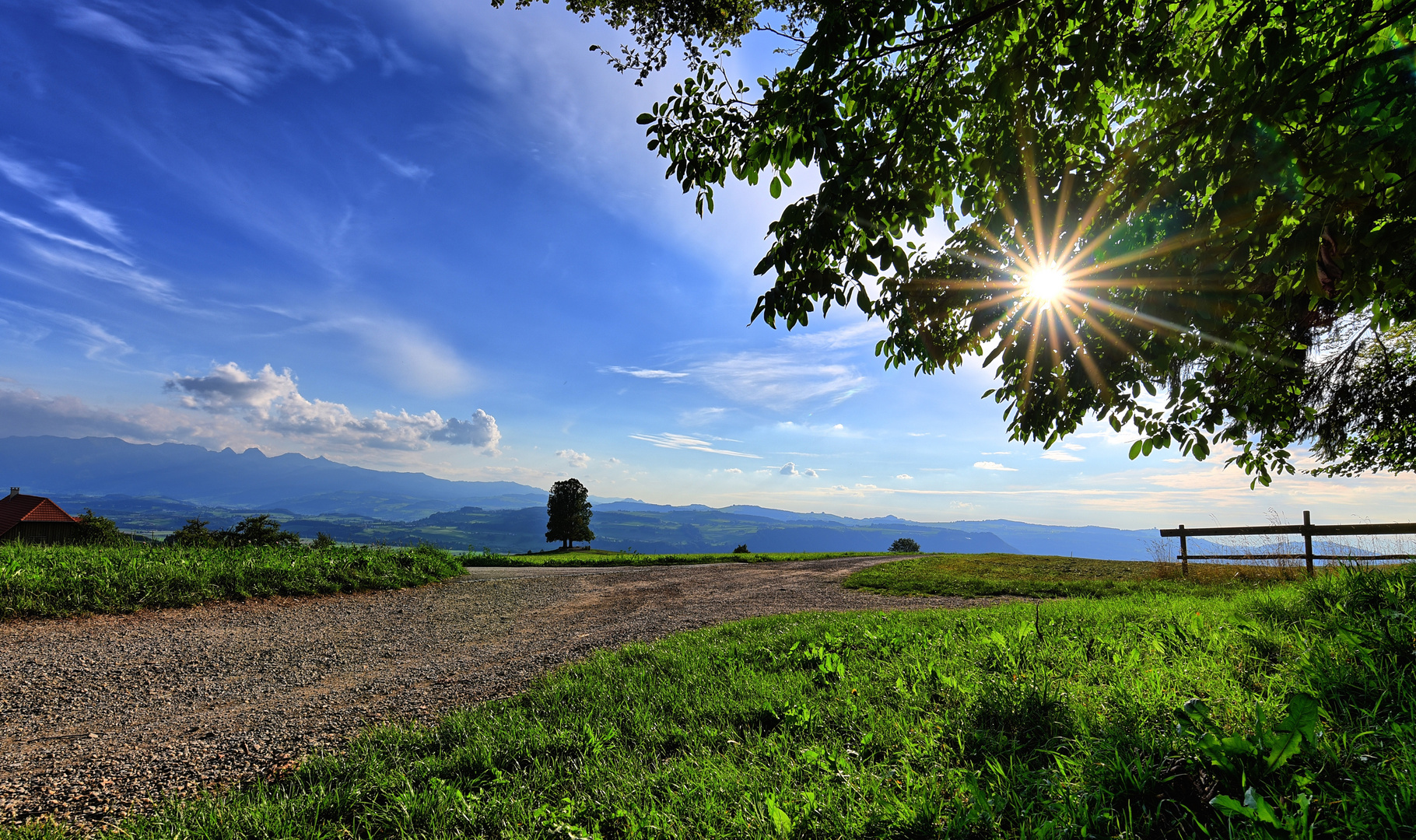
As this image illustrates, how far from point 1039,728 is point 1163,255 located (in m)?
3.76

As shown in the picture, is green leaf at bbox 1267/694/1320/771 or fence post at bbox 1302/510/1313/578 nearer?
green leaf at bbox 1267/694/1320/771

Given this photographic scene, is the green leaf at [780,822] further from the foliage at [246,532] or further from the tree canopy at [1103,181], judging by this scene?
the foliage at [246,532]

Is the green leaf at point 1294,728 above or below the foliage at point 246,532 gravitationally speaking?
above

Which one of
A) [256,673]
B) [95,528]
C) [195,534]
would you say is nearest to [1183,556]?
[256,673]

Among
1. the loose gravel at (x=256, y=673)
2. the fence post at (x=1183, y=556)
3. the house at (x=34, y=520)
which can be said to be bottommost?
the house at (x=34, y=520)

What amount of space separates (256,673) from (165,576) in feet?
17.9

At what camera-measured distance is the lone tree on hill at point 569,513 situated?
5494 cm

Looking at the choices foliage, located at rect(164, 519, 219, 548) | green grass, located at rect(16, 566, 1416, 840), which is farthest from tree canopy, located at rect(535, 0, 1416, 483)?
foliage, located at rect(164, 519, 219, 548)

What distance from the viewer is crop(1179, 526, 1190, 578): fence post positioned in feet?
49.9

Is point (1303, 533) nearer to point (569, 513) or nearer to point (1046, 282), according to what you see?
point (1046, 282)

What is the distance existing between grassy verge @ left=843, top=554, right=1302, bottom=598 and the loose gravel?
214cm

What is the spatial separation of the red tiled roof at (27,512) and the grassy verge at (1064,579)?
5664cm

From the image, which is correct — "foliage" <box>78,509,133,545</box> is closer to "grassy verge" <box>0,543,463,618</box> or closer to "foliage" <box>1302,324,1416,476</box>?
"grassy verge" <box>0,543,463,618</box>

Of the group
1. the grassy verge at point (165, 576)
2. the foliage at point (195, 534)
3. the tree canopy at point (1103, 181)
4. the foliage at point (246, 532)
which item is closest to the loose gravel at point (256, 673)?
the grassy verge at point (165, 576)
